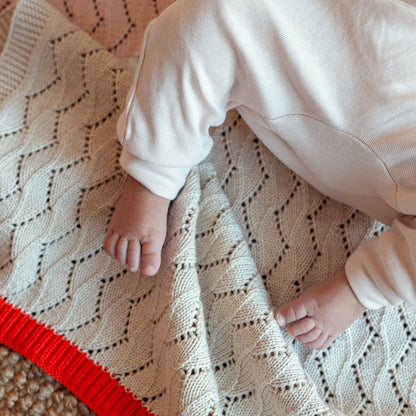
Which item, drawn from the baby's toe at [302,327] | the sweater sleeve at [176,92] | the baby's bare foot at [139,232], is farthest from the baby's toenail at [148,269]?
the baby's toe at [302,327]

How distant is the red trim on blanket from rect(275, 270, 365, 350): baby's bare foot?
26 cm

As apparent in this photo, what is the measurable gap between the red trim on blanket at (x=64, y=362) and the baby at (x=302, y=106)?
0.53ft

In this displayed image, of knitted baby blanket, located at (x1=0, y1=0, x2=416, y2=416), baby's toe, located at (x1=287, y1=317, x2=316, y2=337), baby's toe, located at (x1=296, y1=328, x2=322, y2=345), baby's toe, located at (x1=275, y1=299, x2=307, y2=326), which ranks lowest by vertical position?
baby's toe, located at (x1=296, y1=328, x2=322, y2=345)

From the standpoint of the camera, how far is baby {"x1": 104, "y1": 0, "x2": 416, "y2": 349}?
67 cm

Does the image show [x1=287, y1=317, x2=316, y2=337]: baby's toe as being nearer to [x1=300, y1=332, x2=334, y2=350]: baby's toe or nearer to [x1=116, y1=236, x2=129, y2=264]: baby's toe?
[x1=300, y1=332, x2=334, y2=350]: baby's toe

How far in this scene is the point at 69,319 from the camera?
29.9 inches

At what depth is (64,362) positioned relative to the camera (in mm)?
749

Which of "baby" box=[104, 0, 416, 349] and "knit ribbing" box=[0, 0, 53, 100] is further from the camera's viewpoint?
"knit ribbing" box=[0, 0, 53, 100]

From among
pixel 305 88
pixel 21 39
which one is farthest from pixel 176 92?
pixel 21 39

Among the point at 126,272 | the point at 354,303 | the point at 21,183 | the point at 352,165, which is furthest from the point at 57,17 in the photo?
the point at 354,303

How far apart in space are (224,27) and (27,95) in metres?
0.37

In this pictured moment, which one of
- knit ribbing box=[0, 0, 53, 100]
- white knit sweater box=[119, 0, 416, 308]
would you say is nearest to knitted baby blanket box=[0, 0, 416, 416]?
knit ribbing box=[0, 0, 53, 100]

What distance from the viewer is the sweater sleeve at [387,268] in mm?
688

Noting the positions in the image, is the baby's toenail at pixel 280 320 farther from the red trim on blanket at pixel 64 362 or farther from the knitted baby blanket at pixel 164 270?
the red trim on blanket at pixel 64 362
